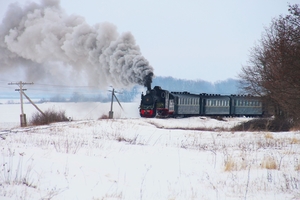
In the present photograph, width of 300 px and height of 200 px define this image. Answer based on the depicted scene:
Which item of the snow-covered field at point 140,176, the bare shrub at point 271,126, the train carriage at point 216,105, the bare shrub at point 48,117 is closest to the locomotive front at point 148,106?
the bare shrub at point 48,117

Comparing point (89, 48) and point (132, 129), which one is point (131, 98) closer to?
point (89, 48)

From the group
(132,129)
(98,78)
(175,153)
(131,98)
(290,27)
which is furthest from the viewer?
(131,98)

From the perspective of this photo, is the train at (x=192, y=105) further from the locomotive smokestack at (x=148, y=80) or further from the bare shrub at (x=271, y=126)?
the bare shrub at (x=271, y=126)

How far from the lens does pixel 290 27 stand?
1302cm

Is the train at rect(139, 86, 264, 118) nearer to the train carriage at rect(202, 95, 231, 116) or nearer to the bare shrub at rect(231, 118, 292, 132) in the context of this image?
the train carriage at rect(202, 95, 231, 116)

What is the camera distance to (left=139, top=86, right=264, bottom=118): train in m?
28.9

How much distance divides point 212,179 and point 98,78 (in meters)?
28.0

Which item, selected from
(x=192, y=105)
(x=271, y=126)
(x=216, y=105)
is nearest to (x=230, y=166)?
(x=271, y=126)

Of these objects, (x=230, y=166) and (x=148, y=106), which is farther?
(x=148, y=106)

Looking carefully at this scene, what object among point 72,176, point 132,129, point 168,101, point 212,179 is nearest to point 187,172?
point 212,179

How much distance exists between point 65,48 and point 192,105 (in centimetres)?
1332

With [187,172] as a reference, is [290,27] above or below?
above

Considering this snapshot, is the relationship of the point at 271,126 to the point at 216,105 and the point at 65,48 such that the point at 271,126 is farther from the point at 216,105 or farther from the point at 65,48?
the point at 65,48

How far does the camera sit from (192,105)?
110ft
